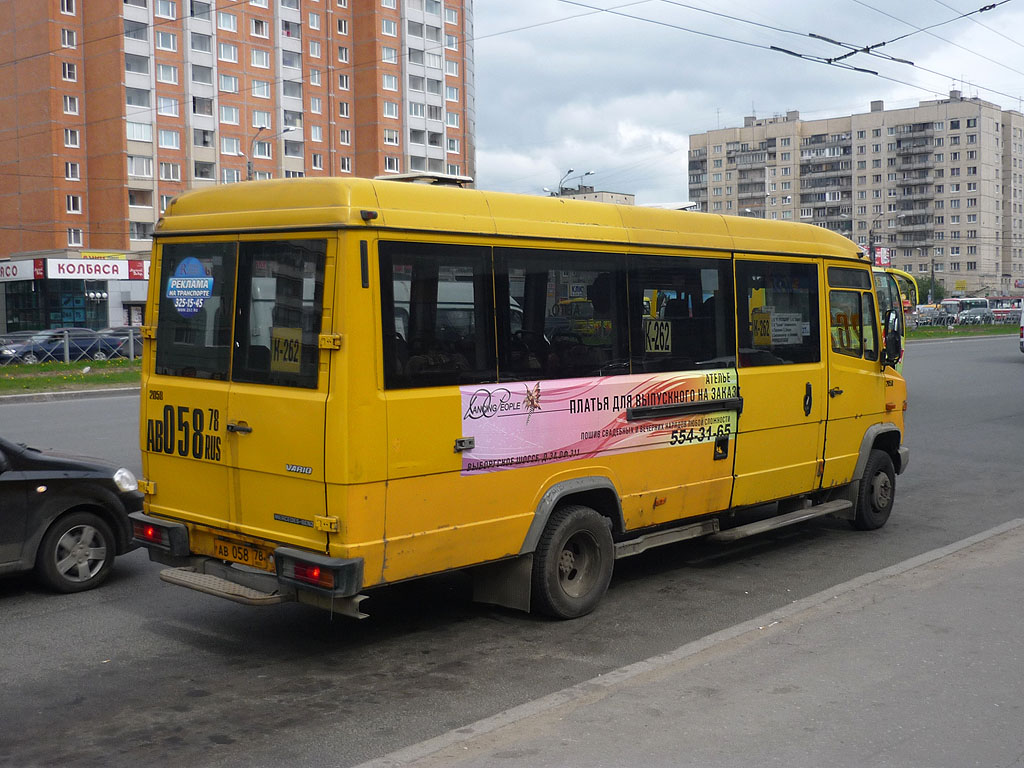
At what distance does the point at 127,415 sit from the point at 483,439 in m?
14.2

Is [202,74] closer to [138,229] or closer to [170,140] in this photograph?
[170,140]

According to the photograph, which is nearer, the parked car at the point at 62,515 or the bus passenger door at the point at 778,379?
the parked car at the point at 62,515

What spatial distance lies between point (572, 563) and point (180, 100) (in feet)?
257

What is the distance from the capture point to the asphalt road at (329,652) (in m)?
4.83

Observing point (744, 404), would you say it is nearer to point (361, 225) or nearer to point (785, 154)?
point (361, 225)

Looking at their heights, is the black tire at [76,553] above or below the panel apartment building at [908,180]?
below

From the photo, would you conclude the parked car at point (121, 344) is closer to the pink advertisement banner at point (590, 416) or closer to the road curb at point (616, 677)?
the pink advertisement banner at point (590, 416)

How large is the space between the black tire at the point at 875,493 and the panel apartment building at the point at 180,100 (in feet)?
192

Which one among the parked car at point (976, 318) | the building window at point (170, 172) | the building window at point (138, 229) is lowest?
the parked car at point (976, 318)

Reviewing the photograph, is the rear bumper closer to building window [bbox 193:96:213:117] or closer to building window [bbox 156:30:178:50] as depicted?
building window [bbox 156:30:178:50]

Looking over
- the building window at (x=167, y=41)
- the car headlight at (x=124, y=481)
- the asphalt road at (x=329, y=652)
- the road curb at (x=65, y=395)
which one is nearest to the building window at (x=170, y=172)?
the building window at (x=167, y=41)

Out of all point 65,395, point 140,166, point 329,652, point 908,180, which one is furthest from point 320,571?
point 908,180

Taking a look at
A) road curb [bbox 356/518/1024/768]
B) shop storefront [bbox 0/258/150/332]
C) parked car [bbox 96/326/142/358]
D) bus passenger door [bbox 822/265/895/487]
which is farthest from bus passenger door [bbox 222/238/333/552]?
→ shop storefront [bbox 0/258/150/332]

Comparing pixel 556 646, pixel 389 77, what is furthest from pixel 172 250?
pixel 389 77
